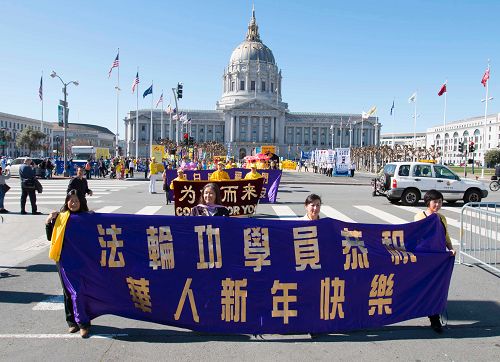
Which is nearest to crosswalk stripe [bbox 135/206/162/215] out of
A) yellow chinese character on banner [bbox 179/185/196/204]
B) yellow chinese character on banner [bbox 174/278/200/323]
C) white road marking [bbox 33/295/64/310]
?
yellow chinese character on banner [bbox 179/185/196/204]

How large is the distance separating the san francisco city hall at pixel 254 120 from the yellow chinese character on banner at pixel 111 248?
123281 mm

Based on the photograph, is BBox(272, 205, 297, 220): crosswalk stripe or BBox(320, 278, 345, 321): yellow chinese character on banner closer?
BBox(320, 278, 345, 321): yellow chinese character on banner

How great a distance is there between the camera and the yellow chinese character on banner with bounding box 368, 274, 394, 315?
480 cm

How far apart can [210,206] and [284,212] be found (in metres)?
9.12

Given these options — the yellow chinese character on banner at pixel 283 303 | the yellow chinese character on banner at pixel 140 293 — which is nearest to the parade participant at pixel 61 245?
the yellow chinese character on banner at pixel 140 293

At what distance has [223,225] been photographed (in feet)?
15.7

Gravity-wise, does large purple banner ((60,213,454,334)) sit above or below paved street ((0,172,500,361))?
above

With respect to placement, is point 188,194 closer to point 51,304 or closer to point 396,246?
point 51,304

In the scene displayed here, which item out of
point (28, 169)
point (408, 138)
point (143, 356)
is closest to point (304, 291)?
point (143, 356)

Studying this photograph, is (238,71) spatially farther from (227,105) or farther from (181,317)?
(181,317)

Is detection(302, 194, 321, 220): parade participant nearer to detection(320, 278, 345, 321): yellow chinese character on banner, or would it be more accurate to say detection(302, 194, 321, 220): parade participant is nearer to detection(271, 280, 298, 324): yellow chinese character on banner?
detection(320, 278, 345, 321): yellow chinese character on banner

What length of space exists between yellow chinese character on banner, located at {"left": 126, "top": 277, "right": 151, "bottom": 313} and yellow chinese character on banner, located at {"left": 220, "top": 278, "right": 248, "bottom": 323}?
29.5 inches

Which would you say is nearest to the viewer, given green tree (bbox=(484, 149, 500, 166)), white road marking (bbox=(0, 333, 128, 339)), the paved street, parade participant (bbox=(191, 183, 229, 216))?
the paved street

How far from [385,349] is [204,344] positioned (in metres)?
1.72
